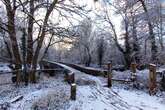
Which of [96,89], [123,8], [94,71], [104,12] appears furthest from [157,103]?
[104,12]

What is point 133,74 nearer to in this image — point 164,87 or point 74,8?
point 164,87

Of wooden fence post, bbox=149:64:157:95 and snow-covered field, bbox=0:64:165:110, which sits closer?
snow-covered field, bbox=0:64:165:110

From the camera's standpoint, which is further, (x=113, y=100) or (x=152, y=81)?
(x=152, y=81)

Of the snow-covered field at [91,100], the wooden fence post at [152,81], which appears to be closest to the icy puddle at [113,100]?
the snow-covered field at [91,100]

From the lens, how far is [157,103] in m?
9.02

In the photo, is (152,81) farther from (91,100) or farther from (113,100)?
(91,100)

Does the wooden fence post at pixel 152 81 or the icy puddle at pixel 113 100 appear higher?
the wooden fence post at pixel 152 81

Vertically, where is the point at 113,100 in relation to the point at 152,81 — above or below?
below

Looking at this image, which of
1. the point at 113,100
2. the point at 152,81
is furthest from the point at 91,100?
the point at 152,81

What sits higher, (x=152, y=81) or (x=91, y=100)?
(x=152, y=81)

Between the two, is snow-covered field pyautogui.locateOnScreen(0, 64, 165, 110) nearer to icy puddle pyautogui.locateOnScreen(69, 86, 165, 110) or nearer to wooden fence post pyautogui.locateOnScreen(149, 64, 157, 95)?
icy puddle pyautogui.locateOnScreen(69, 86, 165, 110)

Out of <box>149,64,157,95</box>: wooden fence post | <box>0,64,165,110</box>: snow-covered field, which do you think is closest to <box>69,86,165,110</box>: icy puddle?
<box>0,64,165,110</box>: snow-covered field

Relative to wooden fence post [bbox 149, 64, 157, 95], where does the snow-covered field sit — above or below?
below

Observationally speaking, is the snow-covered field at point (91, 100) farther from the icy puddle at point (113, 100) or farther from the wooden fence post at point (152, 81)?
the wooden fence post at point (152, 81)
